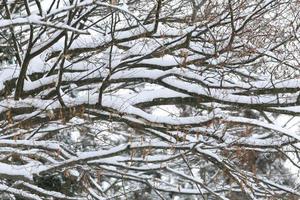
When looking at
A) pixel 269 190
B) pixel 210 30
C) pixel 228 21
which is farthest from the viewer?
pixel 269 190

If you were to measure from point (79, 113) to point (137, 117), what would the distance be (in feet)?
1.86

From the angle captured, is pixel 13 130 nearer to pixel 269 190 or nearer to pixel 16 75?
pixel 16 75

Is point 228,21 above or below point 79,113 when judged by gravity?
above

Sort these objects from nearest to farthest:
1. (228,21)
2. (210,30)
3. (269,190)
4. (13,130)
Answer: (210,30)
(228,21)
(13,130)
(269,190)

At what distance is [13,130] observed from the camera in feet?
18.8

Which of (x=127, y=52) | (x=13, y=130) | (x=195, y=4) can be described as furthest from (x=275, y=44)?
(x=13, y=130)

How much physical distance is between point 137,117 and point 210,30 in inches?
43.1

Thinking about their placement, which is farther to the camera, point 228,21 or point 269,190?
point 269,190

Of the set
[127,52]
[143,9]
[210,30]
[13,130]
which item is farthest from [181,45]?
[13,130]

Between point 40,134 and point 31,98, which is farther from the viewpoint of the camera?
point 40,134

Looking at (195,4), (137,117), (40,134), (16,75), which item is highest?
(195,4)

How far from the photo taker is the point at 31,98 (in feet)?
17.2

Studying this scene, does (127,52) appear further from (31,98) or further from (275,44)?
(275,44)

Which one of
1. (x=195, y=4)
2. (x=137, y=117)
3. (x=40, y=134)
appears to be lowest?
(x=40, y=134)
